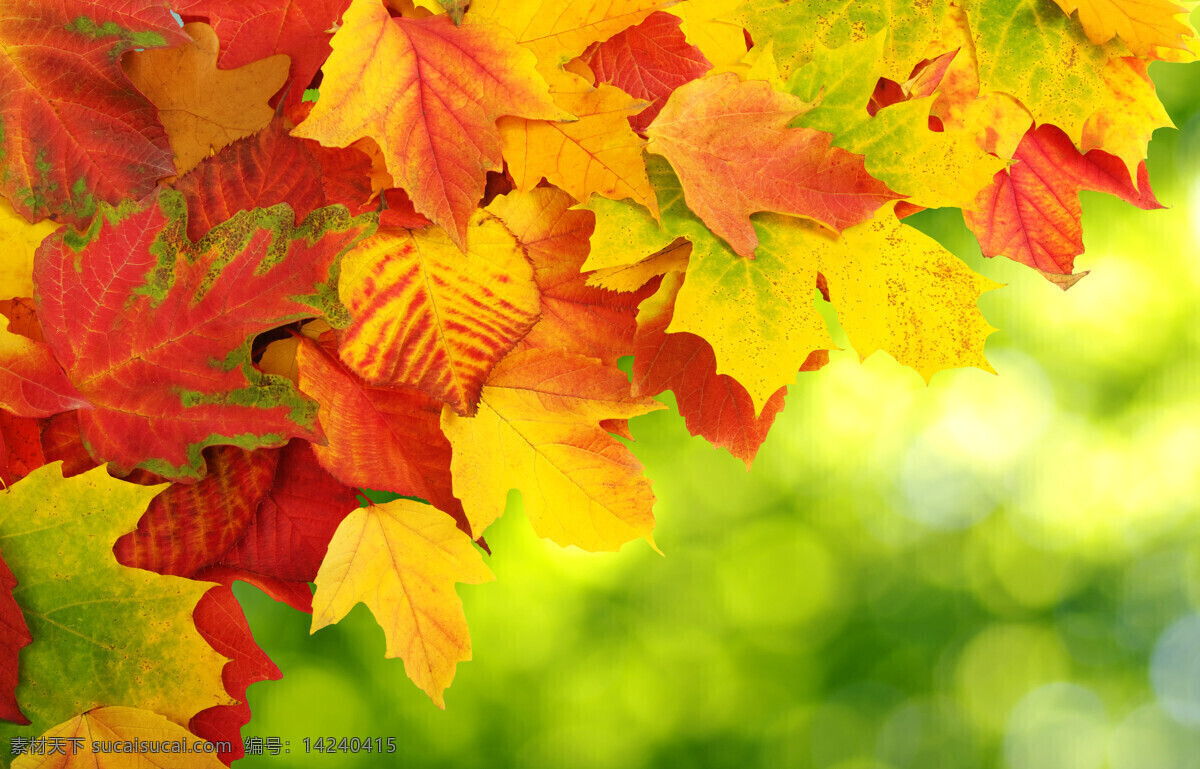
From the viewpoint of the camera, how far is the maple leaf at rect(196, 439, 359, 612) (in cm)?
31

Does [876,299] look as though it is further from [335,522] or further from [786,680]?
[786,680]

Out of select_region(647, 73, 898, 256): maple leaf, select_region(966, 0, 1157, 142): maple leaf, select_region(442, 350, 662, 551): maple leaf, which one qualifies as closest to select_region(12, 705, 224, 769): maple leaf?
select_region(442, 350, 662, 551): maple leaf

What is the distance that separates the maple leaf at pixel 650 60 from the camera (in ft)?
1.03

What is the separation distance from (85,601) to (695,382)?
22cm

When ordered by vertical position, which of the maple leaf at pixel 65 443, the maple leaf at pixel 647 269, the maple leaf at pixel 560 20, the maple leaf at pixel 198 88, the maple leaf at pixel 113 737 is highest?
the maple leaf at pixel 560 20

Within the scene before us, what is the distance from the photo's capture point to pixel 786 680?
1330mm

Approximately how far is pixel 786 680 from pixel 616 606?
28 centimetres

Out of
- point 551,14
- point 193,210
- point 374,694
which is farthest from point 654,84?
point 374,694

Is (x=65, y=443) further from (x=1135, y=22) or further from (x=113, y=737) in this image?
(x=1135, y=22)

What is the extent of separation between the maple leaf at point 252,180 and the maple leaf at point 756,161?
12 centimetres

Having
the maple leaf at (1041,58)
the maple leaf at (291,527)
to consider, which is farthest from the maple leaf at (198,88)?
the maple leaf at (1041,58)

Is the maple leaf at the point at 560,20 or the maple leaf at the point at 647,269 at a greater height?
the maple leaf at the point at 560,20

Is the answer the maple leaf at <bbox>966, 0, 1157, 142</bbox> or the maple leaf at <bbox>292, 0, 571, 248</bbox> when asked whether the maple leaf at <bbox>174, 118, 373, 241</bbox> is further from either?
the maple leaf at <bbox>966, 0, 1157, 142</bbox>

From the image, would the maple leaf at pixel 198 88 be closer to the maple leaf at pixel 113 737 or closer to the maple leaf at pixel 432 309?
the maple leaf at pixel 432 309
